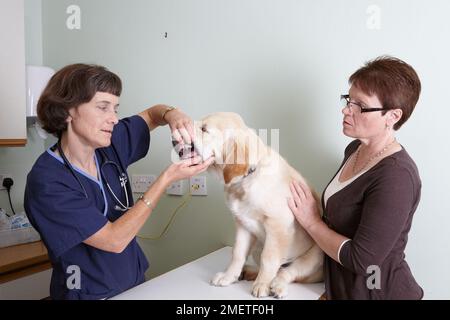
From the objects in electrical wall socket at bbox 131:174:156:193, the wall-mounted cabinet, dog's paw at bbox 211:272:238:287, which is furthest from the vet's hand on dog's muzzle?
the wall-mounted cabinet

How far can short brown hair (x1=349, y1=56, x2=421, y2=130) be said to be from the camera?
94cm

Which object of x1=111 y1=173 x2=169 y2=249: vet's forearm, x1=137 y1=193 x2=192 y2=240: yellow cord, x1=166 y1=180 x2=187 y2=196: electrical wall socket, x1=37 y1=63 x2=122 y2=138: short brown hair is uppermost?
x1=37 y1=63 x2=122 y2=138: short brown hair

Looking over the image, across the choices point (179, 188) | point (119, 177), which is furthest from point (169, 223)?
point (119, 177)

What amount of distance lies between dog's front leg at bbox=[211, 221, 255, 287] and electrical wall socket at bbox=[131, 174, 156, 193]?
772mm

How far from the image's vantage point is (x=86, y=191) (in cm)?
110

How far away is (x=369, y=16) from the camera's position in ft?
4.20

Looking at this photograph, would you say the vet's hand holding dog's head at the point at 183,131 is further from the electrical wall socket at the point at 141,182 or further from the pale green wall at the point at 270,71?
the electrical wall socket at the point at 141,182

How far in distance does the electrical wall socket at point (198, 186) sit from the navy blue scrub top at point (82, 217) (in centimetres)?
34

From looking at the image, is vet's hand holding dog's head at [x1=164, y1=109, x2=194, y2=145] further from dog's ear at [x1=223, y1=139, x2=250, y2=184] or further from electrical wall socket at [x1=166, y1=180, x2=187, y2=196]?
electrical wall socket at [x1=166, y1=180, x2=187, y2=196]

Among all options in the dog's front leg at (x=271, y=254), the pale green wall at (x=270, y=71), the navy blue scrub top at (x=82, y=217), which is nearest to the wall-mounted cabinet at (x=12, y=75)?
the pale green wall at (x=270, y=71)

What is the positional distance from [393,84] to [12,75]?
173 centimetres

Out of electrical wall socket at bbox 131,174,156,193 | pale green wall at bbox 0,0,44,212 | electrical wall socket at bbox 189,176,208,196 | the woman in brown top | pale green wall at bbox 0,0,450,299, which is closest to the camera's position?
the woman in brown top

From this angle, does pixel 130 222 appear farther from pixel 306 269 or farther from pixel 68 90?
pixel 306 269
